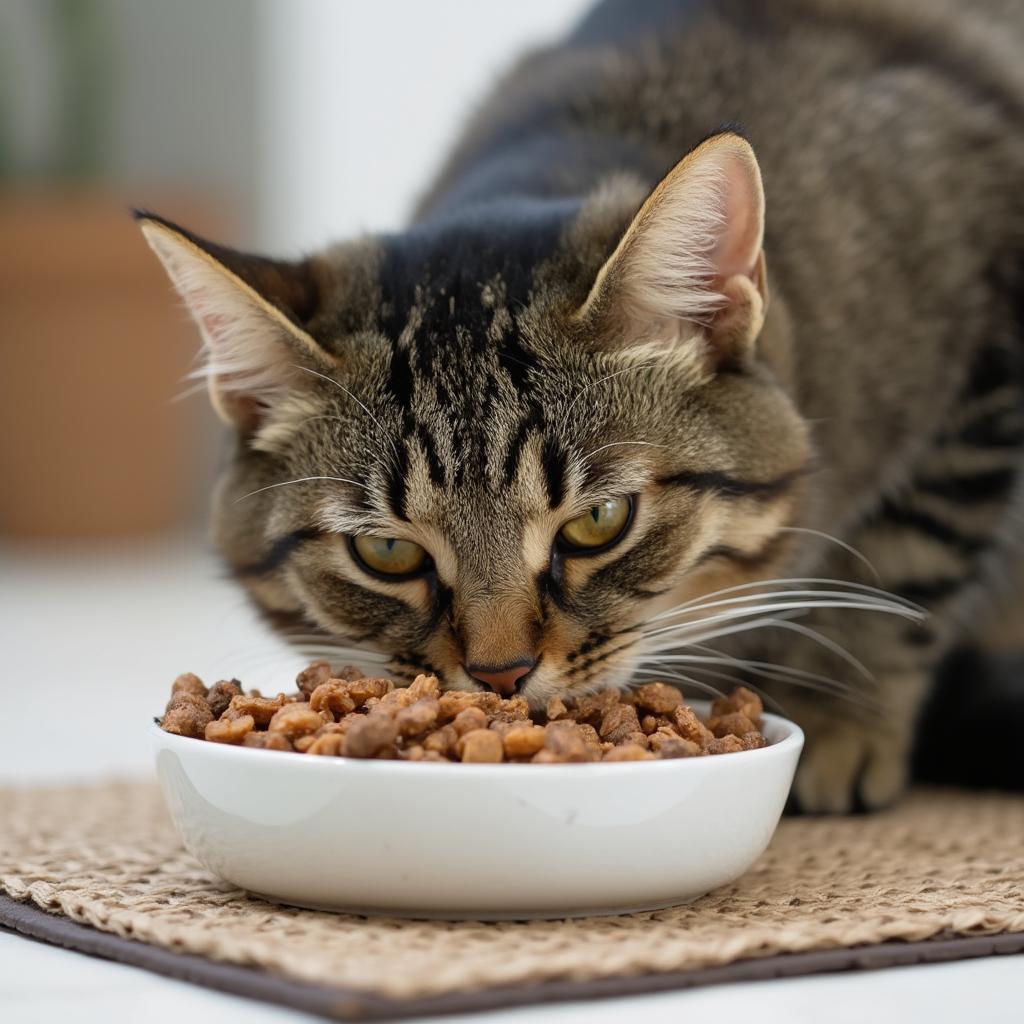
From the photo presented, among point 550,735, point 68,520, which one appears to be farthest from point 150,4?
point 550,735

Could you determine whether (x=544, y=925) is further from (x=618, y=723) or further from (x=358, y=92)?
(x=358, y=92)

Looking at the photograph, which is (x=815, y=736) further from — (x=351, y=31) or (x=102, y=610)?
(x=351, y=31)

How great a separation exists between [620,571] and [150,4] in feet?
13.3

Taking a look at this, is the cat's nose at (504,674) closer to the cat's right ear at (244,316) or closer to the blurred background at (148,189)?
the cat's right ear at (244,316)

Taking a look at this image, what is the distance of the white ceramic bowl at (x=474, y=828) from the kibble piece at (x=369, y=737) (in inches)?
0.5

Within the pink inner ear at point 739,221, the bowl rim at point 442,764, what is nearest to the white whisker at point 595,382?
the pink inner ear at point 739,221

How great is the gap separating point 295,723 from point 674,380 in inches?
17.8

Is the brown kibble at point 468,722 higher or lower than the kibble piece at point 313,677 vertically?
lower

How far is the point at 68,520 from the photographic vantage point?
4.41m

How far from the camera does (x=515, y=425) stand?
3.80 ft

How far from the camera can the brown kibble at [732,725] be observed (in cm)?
111

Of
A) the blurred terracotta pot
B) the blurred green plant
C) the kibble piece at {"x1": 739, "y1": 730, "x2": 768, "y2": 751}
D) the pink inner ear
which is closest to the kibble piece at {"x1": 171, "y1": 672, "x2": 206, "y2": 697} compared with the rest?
the kibble piece at {"x1": 739, "y1": 730, "x2": 768, "y2": 751}

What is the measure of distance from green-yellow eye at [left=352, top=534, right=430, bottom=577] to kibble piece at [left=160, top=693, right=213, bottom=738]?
0.19 metres

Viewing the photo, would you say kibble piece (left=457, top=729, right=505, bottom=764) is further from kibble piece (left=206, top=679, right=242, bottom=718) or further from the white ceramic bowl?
kibble piece (left=206, top=679, right=242, bottom=718)
